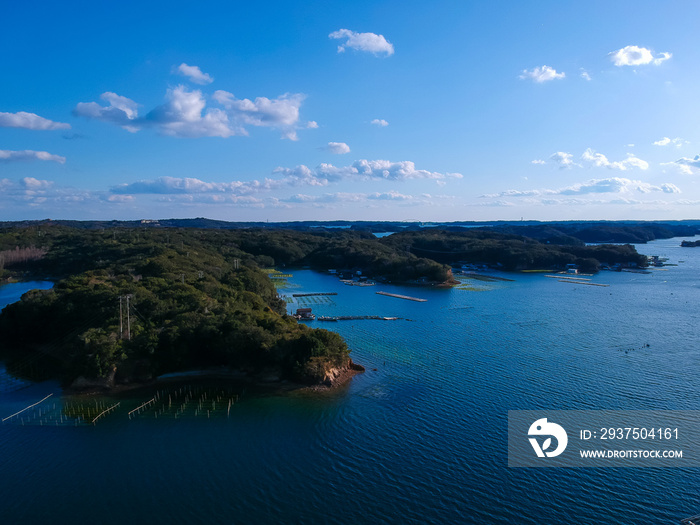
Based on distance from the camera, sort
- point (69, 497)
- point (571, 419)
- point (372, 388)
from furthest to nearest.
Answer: point (372, 388)
point (571, 419)
point (69, 497)

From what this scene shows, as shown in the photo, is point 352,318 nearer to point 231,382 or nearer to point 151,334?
point 231,382

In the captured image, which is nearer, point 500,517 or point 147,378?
point 500,517

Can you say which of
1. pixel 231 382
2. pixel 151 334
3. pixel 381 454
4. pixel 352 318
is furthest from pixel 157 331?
pixel 352 318

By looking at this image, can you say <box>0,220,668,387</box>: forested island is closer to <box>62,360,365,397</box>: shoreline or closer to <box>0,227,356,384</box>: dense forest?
<box>0,227,356,384</box>: dense forest

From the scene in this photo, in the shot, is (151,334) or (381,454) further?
(151,334)

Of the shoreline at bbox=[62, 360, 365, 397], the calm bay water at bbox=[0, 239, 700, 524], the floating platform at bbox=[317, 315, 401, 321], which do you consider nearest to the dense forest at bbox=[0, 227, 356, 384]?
the shoreline at bbox=[62, 360, 365, 397]

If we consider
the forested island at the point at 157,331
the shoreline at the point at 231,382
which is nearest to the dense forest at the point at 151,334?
the forested island at the point at 157,331

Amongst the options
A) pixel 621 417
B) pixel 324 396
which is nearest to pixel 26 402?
pixel 324 396

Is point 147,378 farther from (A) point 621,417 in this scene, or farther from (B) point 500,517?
(A) point 621,417
